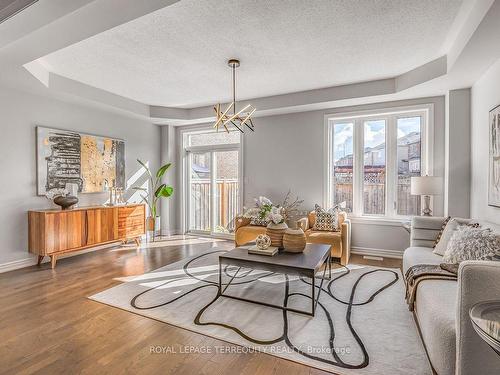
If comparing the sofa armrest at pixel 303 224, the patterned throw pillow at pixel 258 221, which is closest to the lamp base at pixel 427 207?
the sofa armrest at pixel 303 224

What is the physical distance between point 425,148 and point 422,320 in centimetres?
332

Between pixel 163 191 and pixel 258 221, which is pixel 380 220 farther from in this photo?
pixel 163 191

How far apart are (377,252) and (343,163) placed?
1659 mm

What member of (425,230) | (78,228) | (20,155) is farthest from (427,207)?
(20,155)

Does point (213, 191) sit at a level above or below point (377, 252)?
above

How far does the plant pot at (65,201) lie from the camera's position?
13.7ft

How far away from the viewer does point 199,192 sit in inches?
255

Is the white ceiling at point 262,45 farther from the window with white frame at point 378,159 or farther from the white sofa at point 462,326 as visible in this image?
the white sofa at point 462,326

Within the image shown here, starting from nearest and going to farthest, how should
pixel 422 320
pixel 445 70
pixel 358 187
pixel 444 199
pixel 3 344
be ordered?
pixel 422 320
pixel 3 344
pixel 445 70
pixel 444 199
pixel 358 187

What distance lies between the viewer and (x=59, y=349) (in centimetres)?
207

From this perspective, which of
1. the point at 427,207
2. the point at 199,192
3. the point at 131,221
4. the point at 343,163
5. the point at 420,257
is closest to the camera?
the point at 420,257

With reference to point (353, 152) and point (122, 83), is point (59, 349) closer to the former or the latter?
point (122, 83)

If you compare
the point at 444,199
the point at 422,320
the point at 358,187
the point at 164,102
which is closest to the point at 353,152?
the point at 358,187

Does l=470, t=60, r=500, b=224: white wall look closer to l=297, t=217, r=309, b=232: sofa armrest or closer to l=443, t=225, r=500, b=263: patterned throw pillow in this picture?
l=443, t=225, r=500, b=263: patterned throw pillow
